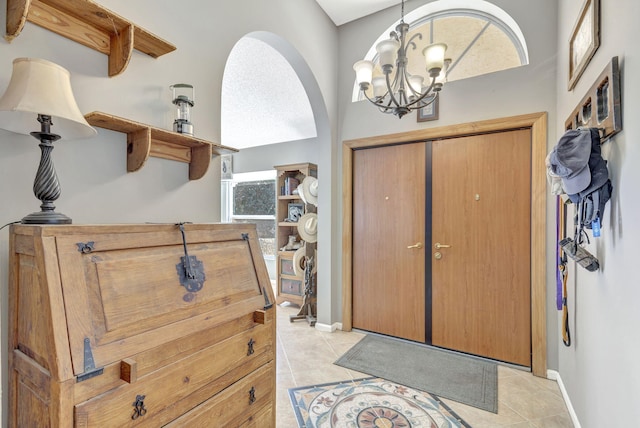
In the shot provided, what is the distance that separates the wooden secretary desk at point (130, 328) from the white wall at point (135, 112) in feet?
0.92

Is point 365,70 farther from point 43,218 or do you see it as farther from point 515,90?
point 43,218

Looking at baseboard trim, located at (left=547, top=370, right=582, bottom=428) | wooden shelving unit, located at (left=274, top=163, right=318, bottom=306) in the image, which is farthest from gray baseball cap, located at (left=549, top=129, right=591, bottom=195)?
wooden shelving unit, located at (left=274, top=163, right=318, bottom=306)

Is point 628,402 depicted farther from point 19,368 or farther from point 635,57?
point 19,368

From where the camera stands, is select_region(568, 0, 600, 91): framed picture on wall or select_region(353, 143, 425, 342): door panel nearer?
select_region(568, 0, 600, 91): framed picture on wall

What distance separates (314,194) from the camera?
12.6ft

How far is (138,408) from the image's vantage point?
98 cm

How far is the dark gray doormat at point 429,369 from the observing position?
2.13 m

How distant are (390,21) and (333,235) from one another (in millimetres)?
2228

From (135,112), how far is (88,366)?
44.5 inches

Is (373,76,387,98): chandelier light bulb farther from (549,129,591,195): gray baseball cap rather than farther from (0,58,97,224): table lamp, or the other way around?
(0,58,97,224): table lamp

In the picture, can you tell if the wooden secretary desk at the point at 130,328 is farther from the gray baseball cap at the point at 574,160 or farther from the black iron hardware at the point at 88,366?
the gray baseball cap at the point at 574,160

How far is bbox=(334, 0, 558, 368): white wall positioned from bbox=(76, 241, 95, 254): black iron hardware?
8.60 ft

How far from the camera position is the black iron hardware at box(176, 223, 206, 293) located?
47.6 inches

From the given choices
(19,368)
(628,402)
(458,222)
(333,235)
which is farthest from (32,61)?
(458,222)
